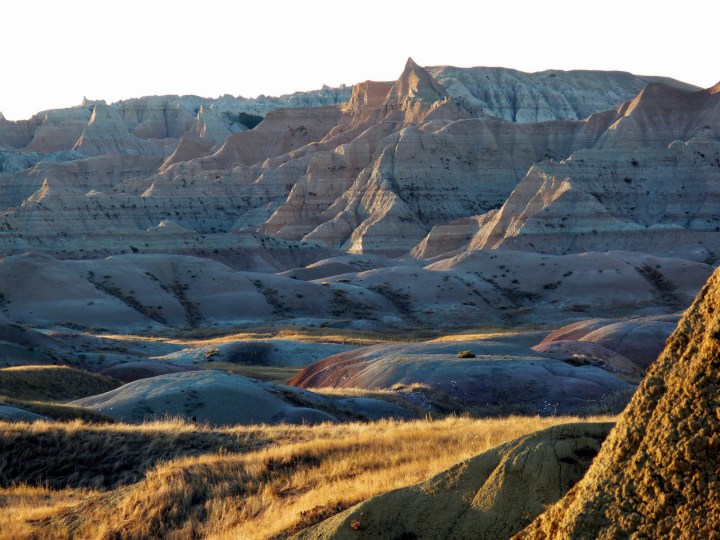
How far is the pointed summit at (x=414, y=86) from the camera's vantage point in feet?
576

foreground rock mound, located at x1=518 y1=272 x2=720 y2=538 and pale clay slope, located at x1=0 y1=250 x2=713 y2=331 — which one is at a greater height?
foreground rock mound, located at x1=518 y1=272 x2=720 y2=538

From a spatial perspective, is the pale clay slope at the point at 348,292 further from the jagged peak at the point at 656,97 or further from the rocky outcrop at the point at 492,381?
the jagged peak at the point at 656,97

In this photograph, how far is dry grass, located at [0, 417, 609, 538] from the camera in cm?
1061

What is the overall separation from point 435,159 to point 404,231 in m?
15.5

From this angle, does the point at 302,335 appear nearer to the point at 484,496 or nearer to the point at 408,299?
the point at 408,299

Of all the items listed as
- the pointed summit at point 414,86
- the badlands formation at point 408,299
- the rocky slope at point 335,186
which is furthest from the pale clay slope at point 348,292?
the pointed summit at point 414,86

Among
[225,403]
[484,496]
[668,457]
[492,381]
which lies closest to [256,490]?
[484,496]

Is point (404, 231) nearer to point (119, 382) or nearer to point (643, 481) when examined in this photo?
point (119, 382)

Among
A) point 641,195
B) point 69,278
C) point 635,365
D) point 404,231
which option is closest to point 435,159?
point 404,231

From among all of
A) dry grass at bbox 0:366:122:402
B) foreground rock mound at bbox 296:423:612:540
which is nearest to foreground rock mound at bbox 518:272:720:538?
foreground rock mound at bbox 296:423:612:540

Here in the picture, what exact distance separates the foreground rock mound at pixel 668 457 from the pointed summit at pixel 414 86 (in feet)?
559

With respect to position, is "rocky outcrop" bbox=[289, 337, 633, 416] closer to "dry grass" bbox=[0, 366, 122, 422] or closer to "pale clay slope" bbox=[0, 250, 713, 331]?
"dry grass" bbox=[0, 366, 122, 422]

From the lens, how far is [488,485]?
8.82 m

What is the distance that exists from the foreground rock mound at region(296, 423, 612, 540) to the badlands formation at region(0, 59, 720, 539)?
2cm
